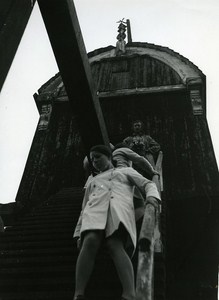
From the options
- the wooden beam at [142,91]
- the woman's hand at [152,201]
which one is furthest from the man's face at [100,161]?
the wooden beam at [142,91]

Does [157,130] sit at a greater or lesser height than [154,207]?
greater

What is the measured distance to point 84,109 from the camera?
131 inches

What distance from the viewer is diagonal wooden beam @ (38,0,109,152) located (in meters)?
2.38

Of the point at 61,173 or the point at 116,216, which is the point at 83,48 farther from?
the point at 61,173

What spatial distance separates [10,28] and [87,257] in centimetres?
168

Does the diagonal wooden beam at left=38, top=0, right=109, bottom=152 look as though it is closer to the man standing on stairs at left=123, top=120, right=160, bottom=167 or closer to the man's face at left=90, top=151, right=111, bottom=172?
the man's face at left=90, top=151, right=111, bottom=172

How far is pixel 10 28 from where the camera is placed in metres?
1.82

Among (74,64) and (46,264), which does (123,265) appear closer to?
(46,264)

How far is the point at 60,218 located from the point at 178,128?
498 centimetres

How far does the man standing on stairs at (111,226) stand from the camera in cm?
244

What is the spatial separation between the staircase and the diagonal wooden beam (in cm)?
123

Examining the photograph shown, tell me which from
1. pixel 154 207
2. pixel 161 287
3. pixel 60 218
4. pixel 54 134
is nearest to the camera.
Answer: pixel 154 207

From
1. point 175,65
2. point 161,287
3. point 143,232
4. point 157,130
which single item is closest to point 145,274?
point 143,232

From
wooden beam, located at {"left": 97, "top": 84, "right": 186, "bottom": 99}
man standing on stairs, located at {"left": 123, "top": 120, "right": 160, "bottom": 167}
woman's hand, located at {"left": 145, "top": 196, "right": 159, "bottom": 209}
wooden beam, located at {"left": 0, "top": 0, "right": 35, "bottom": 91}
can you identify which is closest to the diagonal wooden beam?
wooden beam, located at {"left": 0, "top": 0, "right": 35, "bottom": 91}
